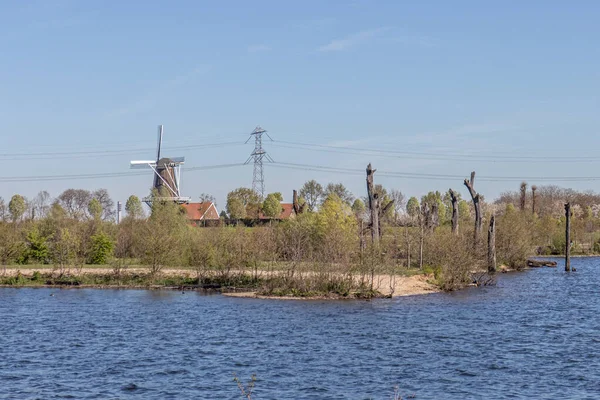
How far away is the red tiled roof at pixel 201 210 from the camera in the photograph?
12571cm

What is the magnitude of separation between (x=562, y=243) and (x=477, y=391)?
281ft

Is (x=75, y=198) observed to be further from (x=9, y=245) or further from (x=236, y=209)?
(x=9, y=245)

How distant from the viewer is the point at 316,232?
63625mm

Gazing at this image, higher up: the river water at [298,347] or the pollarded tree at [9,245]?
the pollarded tree at [9,245]

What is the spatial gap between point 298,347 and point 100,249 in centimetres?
3861

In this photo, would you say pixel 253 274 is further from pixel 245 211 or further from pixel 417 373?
pixel 245 211

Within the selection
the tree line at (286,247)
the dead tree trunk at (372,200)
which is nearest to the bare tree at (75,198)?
the tree line at (286,247)

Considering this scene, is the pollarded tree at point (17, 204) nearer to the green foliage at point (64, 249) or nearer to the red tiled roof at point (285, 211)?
the red tiled roof at point (285, 211)

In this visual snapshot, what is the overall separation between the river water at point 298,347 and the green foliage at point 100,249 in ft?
52.2

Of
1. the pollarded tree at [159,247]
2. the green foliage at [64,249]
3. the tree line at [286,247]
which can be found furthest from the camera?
the green foliage at [64,249]

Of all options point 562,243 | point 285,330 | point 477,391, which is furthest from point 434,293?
point 562,243

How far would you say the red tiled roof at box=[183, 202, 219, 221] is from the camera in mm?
125713

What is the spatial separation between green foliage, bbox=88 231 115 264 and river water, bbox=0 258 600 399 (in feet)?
52.2

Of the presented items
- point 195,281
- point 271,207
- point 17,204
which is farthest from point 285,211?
point 195,281
